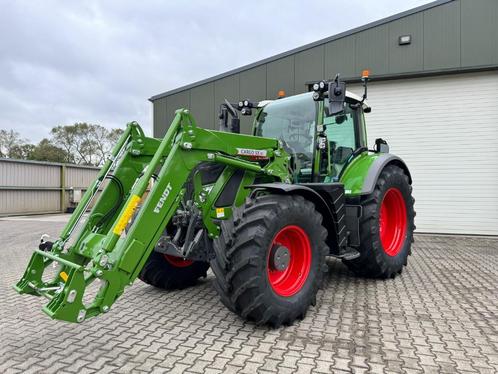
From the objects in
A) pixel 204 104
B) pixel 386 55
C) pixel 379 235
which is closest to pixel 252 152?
pixel 379 235

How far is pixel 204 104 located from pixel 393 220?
25.0 ft

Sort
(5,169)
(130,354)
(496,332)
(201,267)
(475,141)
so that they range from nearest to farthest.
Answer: (130,354) < (496,332) < (201,267) < (475,141) < (5,169)

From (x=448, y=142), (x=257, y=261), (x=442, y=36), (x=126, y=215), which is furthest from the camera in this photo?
(x=448, y=142)

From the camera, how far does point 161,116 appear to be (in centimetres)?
1277

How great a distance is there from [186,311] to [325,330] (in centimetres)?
144

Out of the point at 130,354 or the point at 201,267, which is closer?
the point at 130,354

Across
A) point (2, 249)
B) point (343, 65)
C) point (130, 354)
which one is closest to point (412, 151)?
point (343, 65)

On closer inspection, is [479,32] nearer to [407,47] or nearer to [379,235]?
[407,47]

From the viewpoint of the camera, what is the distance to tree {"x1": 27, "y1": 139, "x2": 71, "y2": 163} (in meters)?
40.7

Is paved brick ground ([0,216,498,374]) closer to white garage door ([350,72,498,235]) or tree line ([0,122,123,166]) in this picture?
white garage door ([350,72,498,235])

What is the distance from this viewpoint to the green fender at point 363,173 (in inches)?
201

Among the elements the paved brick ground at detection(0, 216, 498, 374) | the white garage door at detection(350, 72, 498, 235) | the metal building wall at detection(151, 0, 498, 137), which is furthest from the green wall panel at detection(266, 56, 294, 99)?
the paved brick ground at detection(0, 216, 498, 374)

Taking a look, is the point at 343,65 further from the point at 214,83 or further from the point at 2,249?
the point at 2,249

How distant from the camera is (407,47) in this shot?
9797 mm
